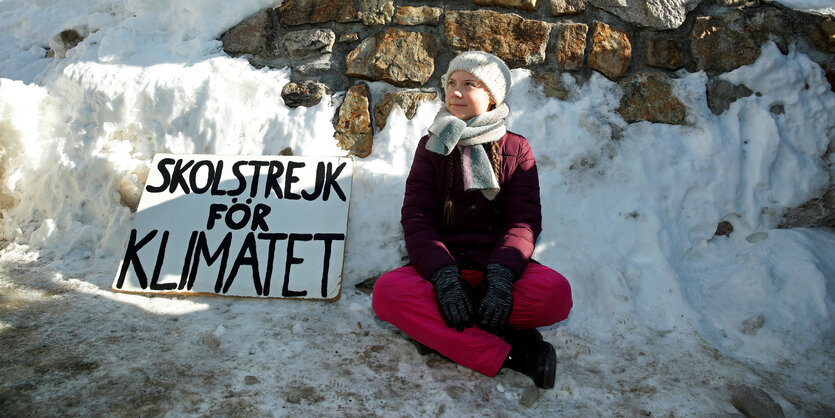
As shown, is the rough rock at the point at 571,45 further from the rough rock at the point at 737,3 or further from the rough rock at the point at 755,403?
the rough rock at the point at 755,403

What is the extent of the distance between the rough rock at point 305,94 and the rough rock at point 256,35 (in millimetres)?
304

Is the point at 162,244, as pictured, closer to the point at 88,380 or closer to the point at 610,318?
the point at 88,380

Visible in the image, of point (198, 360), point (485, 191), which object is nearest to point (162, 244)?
point (198, 360)

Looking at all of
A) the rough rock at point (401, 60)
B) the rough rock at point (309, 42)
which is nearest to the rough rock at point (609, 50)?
the rough rock at point (401, 60)

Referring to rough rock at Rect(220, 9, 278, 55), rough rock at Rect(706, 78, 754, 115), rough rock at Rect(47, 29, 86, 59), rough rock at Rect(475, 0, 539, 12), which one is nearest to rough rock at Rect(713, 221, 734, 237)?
rough rock at Rect(706, 78, 754, 115)

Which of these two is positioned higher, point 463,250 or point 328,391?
point 463,250

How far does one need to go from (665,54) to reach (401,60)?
138 centimetres

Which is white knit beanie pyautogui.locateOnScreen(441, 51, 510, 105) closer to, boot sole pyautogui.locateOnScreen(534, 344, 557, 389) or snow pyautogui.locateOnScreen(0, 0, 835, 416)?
snow pyautogui.locateOnScreen(0, 0, 835, 416)

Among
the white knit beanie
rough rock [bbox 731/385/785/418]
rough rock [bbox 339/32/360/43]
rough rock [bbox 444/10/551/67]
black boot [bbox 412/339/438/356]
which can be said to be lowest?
black boot [bbox 412/339/438/356]

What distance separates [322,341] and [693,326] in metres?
1.46

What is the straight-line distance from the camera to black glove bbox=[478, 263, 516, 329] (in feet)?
5.77

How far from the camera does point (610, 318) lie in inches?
86.0

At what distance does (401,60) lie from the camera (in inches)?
110

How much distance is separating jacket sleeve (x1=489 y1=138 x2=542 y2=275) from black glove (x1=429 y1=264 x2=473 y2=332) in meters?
0.18
